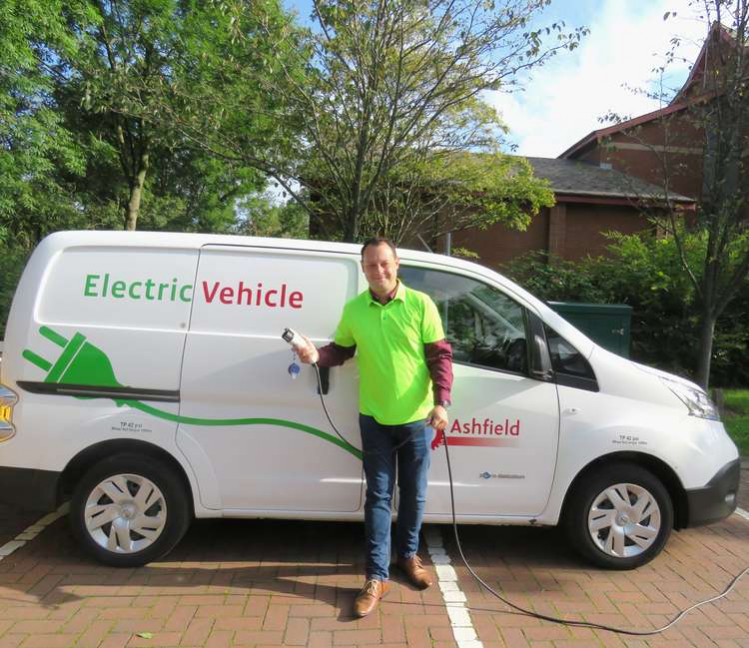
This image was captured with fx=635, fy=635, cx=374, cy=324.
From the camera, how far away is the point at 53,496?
3.65 m

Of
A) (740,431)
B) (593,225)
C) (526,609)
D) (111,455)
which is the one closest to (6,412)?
(111,455)

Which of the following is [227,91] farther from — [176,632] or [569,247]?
[569,247]

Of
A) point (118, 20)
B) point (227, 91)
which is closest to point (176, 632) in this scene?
point (227, 91)

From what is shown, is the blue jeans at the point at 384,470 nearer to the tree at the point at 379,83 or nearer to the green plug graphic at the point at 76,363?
the green plug graphic at the point at 76,363

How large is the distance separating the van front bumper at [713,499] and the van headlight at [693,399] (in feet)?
1.09

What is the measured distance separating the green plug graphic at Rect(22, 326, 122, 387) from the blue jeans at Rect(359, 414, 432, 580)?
1512 mm

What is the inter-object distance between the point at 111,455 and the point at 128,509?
33 cm

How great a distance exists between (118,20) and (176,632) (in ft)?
50.6

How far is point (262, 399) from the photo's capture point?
3.66 metres

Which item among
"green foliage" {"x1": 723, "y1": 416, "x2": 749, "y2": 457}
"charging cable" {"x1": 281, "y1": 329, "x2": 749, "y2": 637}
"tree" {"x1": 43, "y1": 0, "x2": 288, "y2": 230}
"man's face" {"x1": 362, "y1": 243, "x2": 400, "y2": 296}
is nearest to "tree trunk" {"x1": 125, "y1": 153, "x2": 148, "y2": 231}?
"tree" {"x1": 43, "y1": 0, "x2": 288, "y2": 230}

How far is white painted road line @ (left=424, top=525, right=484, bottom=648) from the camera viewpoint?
10.2 ft

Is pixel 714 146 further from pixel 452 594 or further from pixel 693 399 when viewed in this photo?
pixel 452 594

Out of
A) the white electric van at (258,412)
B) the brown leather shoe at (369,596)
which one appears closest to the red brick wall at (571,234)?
the white electric van at (258,412)

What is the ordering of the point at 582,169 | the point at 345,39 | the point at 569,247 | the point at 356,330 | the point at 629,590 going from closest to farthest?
the point at 356,330, the point at 629,590, the point at 345,39, the point at 569,247, the point at 582,169
